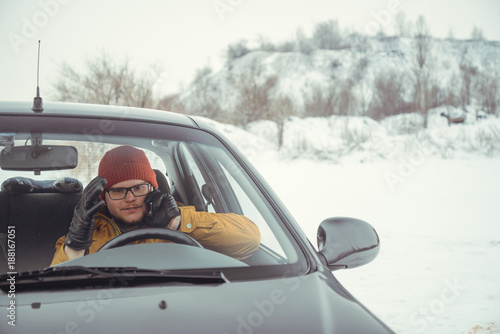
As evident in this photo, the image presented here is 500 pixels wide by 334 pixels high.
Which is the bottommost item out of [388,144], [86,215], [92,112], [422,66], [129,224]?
[388,144]

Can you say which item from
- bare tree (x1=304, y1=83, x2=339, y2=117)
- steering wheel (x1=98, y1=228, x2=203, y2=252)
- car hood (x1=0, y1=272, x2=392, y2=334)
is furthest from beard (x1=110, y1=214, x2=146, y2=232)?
bare tree (x1=304, y1=83, x2=339, y2=117)

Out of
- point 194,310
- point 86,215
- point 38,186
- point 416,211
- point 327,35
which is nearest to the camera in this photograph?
point 194,310

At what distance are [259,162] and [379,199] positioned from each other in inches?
271

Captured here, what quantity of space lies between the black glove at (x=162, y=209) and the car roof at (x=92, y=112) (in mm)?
305

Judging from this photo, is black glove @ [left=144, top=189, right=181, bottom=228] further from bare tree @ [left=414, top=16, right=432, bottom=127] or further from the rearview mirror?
bare tree @ [left=414, top=16, right=432, bottom=127]

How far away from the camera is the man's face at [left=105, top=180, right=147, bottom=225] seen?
1.96 m

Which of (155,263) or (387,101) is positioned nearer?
(155,263)

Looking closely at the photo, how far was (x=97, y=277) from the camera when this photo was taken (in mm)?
1437

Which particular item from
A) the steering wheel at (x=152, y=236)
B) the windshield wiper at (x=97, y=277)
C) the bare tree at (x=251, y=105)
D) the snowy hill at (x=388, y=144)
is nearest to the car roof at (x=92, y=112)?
the steering wheel at (x=152, y=236)

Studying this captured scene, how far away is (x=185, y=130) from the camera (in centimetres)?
203

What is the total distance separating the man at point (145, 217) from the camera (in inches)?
A: 75.0

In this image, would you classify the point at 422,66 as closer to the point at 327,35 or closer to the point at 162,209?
the point at 162,209

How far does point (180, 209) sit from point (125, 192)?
232 millimetres

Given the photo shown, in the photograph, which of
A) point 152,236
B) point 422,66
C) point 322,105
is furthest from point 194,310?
point 322,105
